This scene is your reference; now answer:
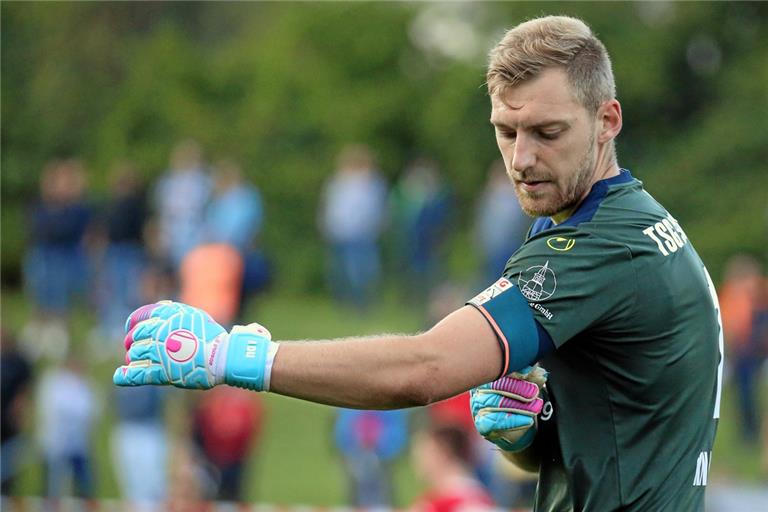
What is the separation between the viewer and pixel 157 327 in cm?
305

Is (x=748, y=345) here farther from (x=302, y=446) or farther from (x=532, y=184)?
(x=532, y=184)

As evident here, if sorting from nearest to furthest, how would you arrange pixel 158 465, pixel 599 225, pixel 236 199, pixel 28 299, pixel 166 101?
pixel 599 225
pixel 158 465
pixel 236 199
pixel 28 299
pixel 166 101

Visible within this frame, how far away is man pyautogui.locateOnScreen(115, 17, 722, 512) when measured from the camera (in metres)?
3.06

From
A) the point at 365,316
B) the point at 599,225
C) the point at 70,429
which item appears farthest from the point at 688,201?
the point at 599,225

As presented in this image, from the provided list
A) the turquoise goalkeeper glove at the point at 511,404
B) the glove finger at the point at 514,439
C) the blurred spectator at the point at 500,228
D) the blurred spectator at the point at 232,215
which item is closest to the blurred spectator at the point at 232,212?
the blurred spectator at the point at 232,215

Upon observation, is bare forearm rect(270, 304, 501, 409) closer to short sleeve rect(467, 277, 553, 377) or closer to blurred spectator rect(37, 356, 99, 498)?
short sleeve rect(467, 277, 553, 377)

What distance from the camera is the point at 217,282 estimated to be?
12375 mm

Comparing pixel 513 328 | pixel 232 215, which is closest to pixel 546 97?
pixel 513 328

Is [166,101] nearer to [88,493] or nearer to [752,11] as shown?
[752,11]

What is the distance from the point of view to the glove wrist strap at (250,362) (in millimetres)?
3035

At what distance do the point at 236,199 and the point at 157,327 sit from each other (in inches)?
470

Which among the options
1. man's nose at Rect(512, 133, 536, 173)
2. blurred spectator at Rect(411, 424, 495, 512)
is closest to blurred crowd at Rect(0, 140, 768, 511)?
blurred spectator at Rect(411, 424, 495, 512)

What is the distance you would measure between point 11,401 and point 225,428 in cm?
251

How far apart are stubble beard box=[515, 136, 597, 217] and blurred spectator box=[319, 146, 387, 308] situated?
1362cm
